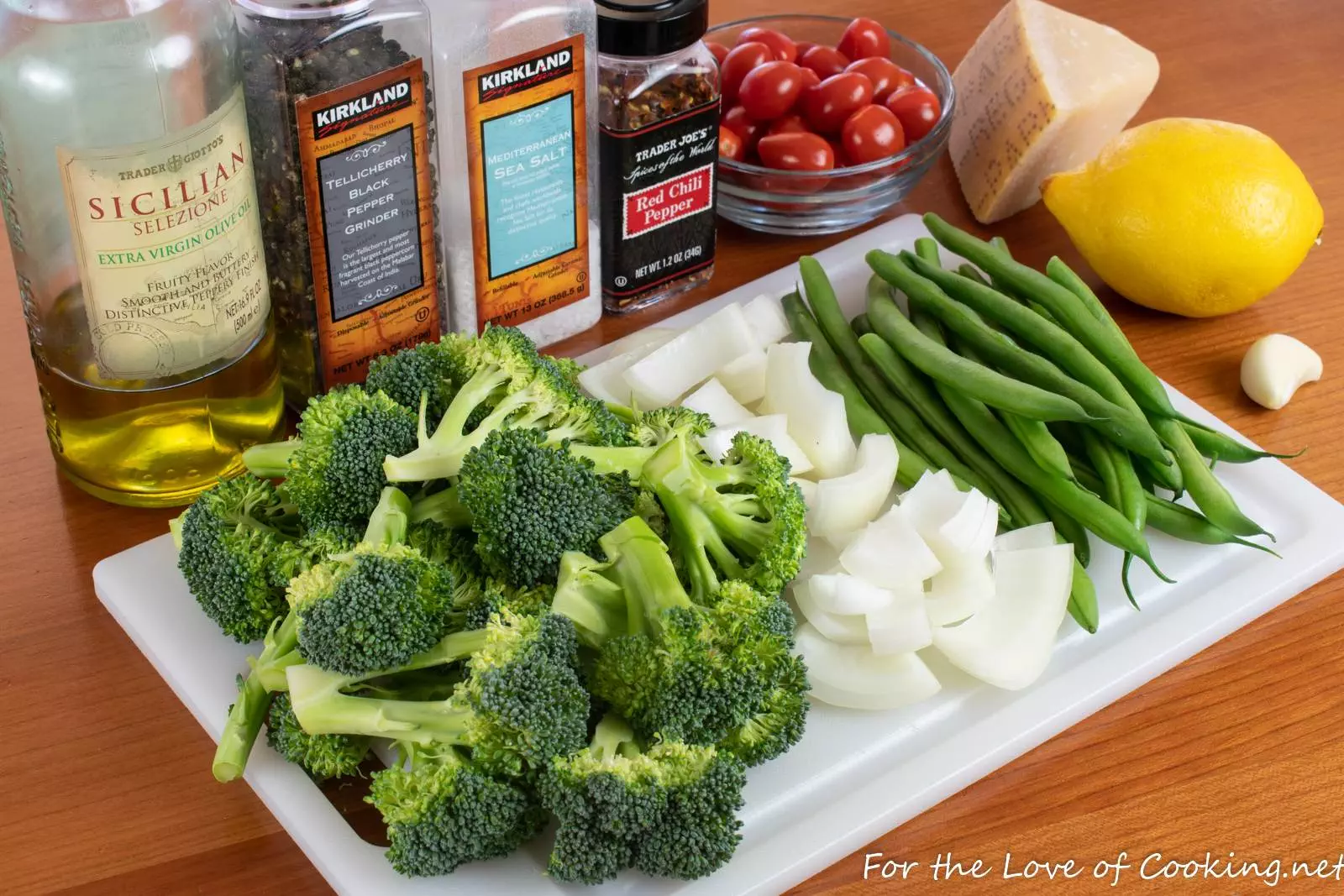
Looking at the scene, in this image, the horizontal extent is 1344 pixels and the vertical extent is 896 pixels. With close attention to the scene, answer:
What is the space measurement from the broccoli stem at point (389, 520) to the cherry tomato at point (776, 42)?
1115 millimetres

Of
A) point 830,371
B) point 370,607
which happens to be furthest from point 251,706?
point 830,371

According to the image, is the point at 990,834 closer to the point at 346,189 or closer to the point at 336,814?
the point at 336,814

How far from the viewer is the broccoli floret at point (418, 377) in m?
1.52

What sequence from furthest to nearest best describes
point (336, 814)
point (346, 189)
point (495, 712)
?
point (346, 189) < point (336, 814) < point (495, 712)

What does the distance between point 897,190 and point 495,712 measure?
1184 millimetres

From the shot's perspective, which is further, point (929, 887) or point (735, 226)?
point (735, 226)

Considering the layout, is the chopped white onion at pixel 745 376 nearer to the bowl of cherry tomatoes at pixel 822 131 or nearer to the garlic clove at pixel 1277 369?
the bowl of cherry tomatoes at pixel 822 131

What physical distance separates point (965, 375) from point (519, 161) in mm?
584

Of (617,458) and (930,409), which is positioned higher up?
(617,458)

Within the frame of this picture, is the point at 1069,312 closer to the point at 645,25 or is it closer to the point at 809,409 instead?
the point at 809,409

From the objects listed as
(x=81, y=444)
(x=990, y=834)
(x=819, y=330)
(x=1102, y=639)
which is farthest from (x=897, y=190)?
(x=81, y=444)

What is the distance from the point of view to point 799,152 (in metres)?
2.06

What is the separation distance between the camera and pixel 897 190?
6.96 feet

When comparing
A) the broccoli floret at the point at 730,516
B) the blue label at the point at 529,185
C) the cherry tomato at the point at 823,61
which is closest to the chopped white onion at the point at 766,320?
the blue label at the point at 529,185
